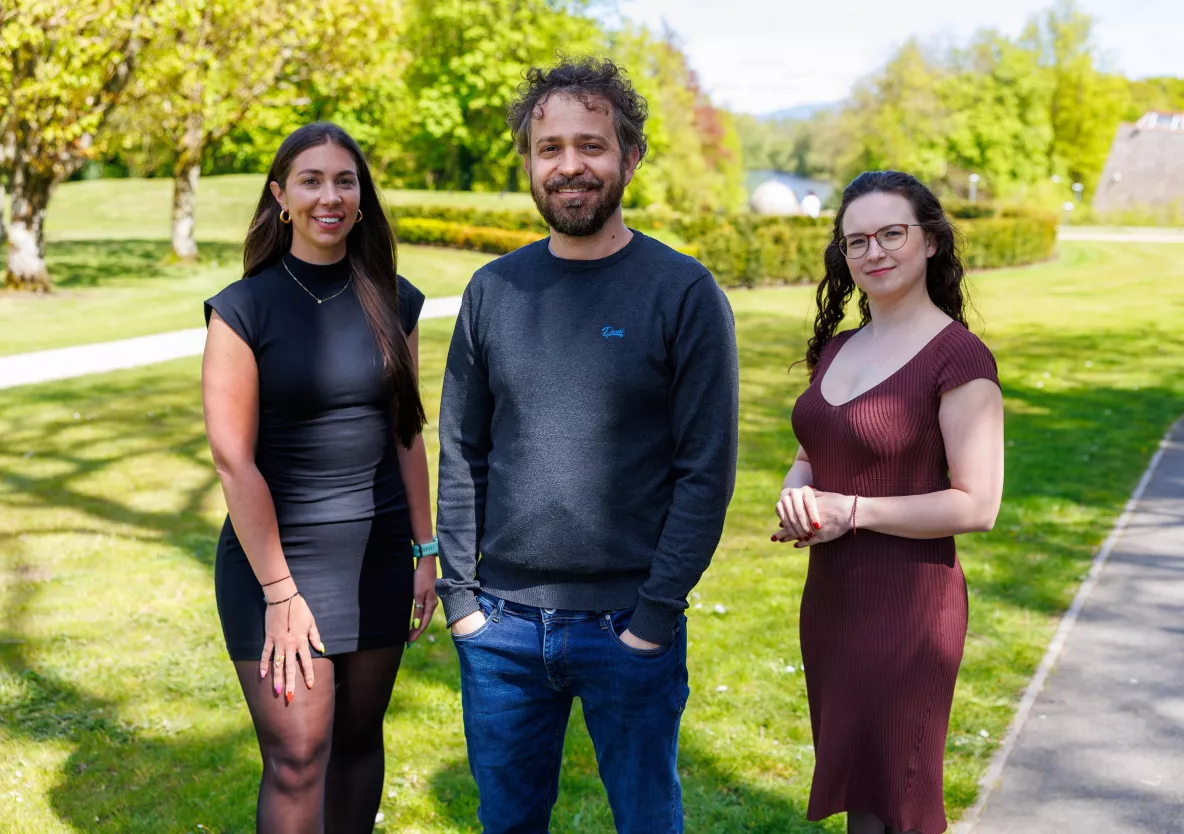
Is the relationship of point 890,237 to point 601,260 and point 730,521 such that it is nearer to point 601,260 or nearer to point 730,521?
point 601,260

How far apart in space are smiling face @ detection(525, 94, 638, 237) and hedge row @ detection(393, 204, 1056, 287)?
1958 centimetres

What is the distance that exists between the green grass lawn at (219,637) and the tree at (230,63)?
10.6m

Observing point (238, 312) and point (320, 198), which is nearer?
point (238, 312)

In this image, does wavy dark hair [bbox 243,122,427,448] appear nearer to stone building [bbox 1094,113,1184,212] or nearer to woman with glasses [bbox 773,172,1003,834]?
woman with glasses [bbox 773,172,1003,834]

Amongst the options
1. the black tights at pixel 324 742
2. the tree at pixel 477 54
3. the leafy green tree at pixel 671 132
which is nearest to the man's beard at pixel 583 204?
the black tights at pixel 324 742

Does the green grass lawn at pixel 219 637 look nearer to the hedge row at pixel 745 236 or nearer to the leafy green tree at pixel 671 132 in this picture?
the hedge row at pixel 745 236

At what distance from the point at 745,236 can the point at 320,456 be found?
72.9 feet

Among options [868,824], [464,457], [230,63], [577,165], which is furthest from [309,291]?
[230,63]

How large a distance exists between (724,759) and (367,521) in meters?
2.20

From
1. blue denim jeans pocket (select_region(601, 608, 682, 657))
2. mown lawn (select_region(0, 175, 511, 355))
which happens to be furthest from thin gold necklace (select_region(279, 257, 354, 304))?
mown lawn (select_region(0, 175, 511, 355))

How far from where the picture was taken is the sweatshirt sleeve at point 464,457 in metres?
2.72

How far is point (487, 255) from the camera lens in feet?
91.6

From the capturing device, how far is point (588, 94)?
257 cm

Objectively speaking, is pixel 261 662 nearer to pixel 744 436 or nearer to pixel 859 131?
pixel 744 436
